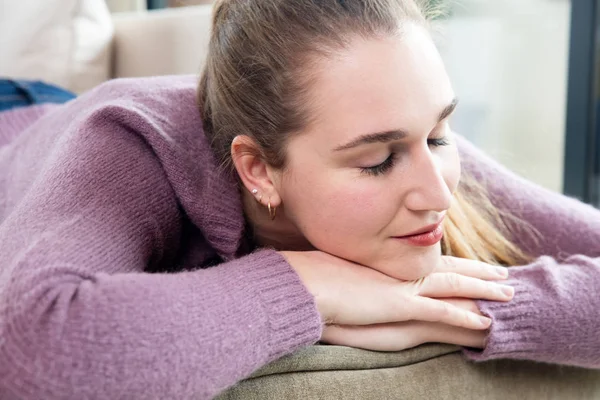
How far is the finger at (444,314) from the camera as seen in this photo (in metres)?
0.96

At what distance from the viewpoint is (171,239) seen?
1.08 meters

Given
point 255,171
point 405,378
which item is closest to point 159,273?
point 255,171

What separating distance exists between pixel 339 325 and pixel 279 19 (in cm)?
42

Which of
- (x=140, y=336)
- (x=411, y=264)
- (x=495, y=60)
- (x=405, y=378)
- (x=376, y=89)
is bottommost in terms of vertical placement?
(x=495, y=60)

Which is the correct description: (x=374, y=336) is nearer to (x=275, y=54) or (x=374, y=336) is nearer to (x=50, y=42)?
(x=275, y=54)

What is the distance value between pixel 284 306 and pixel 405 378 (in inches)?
8.3

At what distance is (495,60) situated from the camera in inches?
97.9

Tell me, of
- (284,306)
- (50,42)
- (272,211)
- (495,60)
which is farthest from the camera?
(495,60)

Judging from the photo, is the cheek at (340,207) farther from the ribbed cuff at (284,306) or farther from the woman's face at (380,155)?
the ribbed cuff at (284,306)

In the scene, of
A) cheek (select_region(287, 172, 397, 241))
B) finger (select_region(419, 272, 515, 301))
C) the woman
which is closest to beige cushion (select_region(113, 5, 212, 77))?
the woman

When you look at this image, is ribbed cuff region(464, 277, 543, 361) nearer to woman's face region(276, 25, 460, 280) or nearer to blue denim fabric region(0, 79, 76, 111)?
woman's face region(276, 25, 460, 280)

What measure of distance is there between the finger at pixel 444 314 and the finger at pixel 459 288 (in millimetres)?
30

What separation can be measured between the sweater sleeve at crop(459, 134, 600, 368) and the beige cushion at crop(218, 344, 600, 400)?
45 mm

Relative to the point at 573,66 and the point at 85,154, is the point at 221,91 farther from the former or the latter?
the point at 573,66
